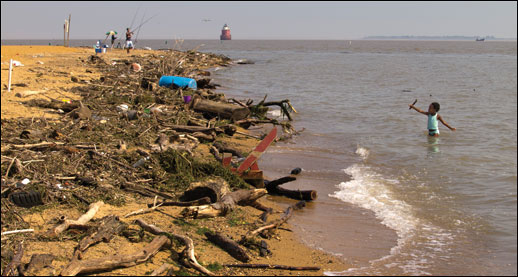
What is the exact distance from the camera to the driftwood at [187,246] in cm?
389

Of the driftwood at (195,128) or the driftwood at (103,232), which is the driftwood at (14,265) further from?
the driftwood at (195,128)

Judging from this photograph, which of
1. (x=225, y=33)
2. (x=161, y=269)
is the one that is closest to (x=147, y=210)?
(x=161, y=269)

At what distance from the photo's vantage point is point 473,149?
31.4 ft

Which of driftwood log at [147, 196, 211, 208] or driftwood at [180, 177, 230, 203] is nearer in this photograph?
driftwood log at [147, 196, 211, 208]

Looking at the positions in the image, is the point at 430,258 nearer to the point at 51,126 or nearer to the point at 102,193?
the point at 102,193

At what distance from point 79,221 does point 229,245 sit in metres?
1.41

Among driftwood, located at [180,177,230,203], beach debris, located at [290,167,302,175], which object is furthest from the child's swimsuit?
driftwood, located at [180,177,230,203]

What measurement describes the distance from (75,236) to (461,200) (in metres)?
5.07

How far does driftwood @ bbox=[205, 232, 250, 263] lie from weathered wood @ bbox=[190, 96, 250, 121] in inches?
254

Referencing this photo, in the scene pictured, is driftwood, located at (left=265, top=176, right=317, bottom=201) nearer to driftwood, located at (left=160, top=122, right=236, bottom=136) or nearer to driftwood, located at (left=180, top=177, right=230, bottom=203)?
driftwood, located at (left=180, top=177, right=230, bottom=203)

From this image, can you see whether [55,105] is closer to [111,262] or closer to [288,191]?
[288,191]

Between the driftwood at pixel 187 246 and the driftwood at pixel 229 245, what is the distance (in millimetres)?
359

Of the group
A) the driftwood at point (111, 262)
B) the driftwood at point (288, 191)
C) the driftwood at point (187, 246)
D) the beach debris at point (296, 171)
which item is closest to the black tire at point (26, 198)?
the driftwood at point (187, 246)

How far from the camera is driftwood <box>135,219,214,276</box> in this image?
3.89 meters
